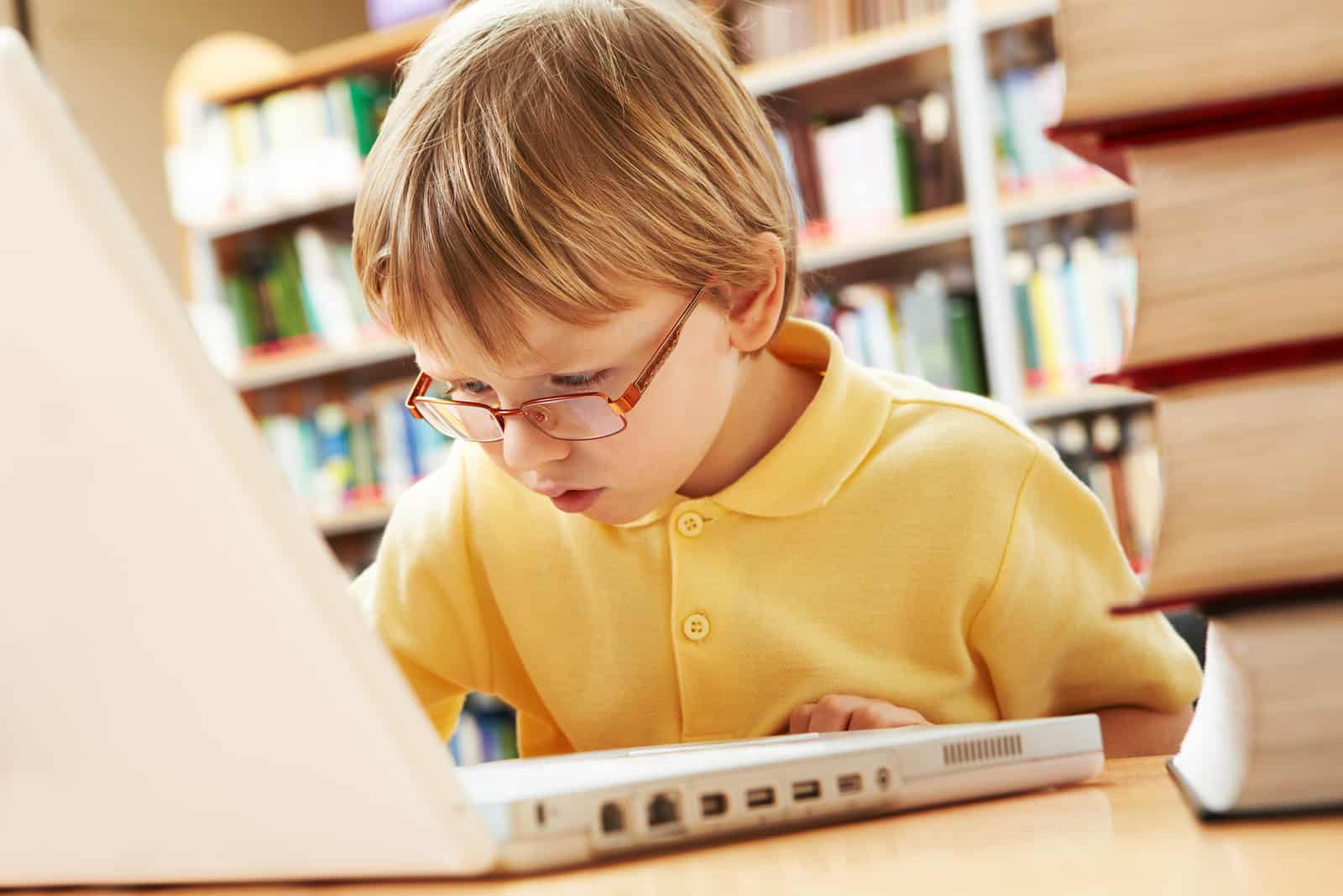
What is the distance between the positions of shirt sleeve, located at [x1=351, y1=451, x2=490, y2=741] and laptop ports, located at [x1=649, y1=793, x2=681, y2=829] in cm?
64

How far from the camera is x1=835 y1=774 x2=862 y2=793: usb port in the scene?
2.02 ft

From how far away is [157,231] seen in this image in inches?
165

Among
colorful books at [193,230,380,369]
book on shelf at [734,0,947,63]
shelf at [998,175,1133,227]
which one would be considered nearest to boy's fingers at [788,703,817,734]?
shelf at [998,175,1133,227]

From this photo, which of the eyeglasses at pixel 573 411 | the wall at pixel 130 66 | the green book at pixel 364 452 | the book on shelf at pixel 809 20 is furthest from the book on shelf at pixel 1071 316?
the wall at pixel 130 66

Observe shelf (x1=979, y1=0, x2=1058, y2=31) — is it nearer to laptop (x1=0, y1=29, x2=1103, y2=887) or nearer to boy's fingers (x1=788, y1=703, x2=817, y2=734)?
boy's fingers (x1=788, y1=703, x2=817, y2=734)

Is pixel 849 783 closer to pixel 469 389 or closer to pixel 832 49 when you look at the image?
pixel 469 389

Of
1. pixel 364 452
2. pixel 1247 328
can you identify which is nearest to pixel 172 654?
pixel 1247 328

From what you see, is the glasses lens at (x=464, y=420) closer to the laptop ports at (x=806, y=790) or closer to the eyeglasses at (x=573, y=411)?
the eyeglasses at (x=573, y=411)

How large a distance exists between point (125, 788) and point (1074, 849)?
0.36 m

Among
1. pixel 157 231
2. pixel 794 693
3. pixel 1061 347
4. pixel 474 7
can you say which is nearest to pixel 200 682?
pixel 794 693

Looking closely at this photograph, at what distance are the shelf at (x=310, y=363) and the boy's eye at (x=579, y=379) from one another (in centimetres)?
241

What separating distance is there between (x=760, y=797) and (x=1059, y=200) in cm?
227

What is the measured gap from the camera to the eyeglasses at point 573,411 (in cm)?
97

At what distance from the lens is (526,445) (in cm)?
97
